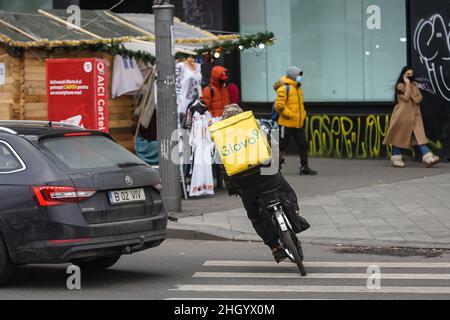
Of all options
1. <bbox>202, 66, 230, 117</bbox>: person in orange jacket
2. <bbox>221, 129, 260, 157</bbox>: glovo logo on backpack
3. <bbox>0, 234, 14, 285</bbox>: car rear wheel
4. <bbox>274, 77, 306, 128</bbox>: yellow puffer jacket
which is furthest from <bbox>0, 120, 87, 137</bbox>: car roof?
<bbox>274, 77, 306, 128</bbox>: yellow puffer jacket

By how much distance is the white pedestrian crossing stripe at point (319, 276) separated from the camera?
9.04m

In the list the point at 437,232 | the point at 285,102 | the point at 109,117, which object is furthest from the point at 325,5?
the point at 437,232

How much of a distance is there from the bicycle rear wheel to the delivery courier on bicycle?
0.18m

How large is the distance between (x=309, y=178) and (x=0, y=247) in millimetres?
8797

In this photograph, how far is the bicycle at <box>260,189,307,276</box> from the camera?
9758 mm

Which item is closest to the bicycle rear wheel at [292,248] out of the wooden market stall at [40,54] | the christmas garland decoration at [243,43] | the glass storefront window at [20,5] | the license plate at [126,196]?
the license plate at [126,196]

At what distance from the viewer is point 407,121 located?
700 inches

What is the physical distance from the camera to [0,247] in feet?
30.0

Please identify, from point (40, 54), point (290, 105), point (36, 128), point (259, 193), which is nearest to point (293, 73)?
point (290, 105)

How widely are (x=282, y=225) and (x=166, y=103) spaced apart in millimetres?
4596

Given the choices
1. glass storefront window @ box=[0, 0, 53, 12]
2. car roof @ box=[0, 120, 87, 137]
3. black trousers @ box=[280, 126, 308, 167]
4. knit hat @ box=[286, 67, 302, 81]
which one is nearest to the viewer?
car roof @ box=[0, 120, 87, 137]

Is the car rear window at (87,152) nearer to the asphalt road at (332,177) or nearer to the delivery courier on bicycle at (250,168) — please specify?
the delivery courier on bicycle at (250,168)

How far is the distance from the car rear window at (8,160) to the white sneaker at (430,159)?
32.0 feet

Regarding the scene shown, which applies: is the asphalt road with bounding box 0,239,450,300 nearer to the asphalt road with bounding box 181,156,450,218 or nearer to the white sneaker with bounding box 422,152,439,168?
the asphalt road with bounding box 181,156,450,218
